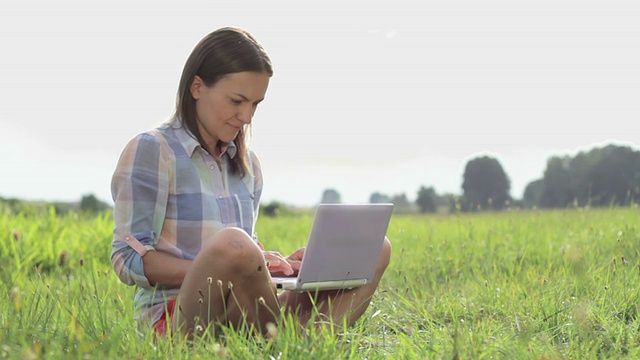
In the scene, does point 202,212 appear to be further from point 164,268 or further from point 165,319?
point 165,319

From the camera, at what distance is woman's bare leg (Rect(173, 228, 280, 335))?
2.98 metres

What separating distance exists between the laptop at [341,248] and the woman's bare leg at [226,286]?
143mm

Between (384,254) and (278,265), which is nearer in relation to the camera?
(278,265)

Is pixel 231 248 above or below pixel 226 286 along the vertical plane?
above

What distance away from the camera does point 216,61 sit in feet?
11.1

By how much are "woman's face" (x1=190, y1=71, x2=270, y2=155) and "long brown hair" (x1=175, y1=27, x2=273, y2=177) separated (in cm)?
2

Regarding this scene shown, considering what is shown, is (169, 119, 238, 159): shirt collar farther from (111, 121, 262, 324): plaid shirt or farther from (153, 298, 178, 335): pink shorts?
(153, 298, 178, 335): pink shorts

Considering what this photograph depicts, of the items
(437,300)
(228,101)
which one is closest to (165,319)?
(228,101)

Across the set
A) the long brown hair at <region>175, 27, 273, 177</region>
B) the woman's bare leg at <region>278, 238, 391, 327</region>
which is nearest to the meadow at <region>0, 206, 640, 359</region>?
the woman's bare leg at <region>278, 238, 391, 327</region>

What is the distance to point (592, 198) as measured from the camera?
25.4 feet

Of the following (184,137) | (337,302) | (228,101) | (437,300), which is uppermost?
(228,101)

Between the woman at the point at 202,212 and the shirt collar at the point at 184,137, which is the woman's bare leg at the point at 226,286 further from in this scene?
the shirt collar at the point at 184,137

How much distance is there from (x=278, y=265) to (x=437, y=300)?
1576 mm

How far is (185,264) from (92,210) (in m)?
8.06
